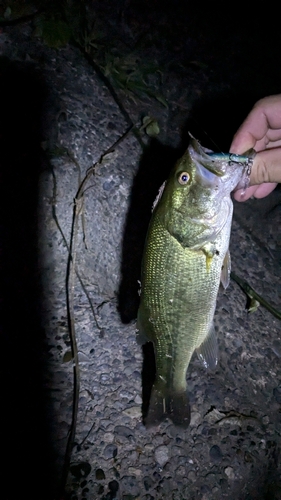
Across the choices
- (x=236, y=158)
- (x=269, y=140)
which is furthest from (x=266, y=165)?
(x=269, y=140)

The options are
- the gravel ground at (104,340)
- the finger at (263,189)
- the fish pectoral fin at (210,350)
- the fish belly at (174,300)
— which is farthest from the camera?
the finger at (263,189)

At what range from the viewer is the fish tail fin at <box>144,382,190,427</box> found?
2.07 meters

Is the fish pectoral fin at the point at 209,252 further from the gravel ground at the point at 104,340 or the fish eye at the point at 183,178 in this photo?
the gravel ground at the point at 104,340

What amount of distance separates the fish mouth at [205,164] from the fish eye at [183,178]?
0.05 meters

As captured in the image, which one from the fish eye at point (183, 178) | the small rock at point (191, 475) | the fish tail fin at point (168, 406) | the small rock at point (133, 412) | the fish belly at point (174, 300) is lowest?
the small rock at point (191, 475)

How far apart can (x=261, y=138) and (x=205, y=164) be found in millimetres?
815

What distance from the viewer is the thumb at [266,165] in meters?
1.97

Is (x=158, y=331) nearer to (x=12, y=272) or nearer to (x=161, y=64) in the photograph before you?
(x=12, y=272)

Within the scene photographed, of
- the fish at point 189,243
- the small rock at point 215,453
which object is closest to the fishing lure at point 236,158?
the fish at point 189,243

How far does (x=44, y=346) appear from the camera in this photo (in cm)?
251

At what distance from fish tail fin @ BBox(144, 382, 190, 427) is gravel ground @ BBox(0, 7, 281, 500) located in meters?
0.26

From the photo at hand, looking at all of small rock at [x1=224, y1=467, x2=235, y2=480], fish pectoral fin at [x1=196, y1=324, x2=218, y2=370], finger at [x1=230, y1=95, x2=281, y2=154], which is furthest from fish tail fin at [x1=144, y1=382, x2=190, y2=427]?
finger at [x1=230, y1=95, x2=281, y2=154]

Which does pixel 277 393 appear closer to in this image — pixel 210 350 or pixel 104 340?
pixel 210 350

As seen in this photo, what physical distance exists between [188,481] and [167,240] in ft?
4.70
